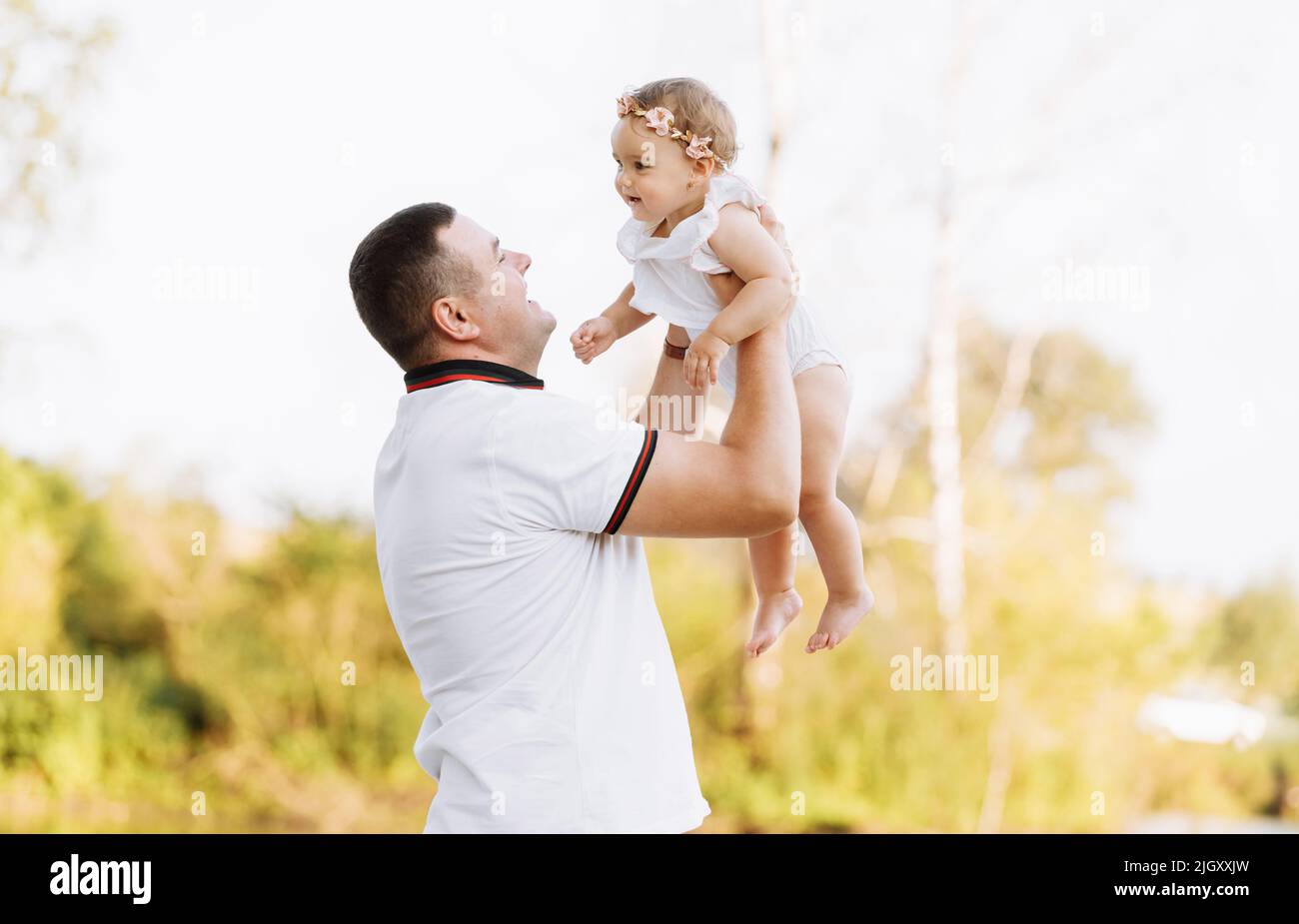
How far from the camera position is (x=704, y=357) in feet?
5.17

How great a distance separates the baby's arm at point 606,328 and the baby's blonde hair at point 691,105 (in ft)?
0.94

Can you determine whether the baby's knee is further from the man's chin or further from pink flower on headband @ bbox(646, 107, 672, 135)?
pink flower on headband @ bbox(646, 107, 672, 135)

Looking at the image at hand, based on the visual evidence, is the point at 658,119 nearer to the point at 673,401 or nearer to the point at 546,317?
the point at 546,317

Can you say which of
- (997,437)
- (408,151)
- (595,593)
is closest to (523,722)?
(595,593)

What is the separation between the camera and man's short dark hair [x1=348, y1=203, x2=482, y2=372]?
1.58 meters

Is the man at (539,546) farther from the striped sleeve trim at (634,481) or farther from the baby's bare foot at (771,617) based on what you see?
the baby's bare foot at (771,617)

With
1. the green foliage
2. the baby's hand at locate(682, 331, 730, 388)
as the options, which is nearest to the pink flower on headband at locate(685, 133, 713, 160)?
the baby's hand at locate(682, 331, 730, 388)

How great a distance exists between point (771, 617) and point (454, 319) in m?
0.69

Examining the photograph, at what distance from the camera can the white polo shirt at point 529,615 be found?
4.86ft

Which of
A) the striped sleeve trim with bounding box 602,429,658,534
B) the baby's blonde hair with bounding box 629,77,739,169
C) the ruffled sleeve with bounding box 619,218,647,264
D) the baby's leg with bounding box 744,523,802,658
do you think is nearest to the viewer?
the striped sleeve trim with bounding box 602,429,658,534

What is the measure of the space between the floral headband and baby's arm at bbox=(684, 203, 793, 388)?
0.32 ft

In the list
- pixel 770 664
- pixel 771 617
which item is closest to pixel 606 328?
pixel 771 617
